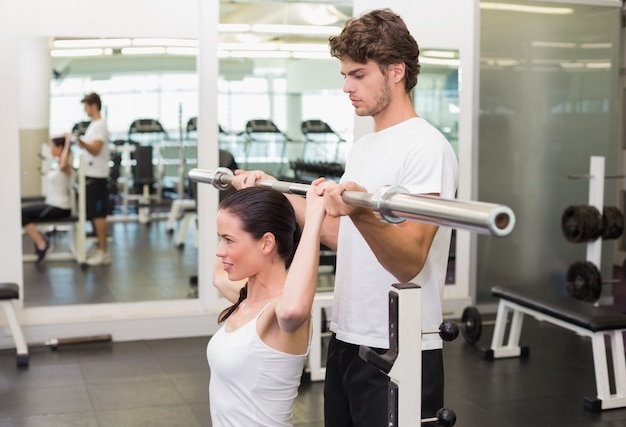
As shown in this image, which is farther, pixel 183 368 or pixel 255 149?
pixel 255 149

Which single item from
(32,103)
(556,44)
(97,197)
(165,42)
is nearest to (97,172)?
(97,197)

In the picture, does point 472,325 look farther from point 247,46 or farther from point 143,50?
point 143,50

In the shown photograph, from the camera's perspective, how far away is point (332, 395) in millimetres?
1809

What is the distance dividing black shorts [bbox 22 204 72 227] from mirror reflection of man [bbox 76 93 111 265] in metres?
0.15

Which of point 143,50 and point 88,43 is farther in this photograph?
point 143,50

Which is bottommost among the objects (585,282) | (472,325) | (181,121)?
(472,325)

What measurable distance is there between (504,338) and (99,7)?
2840 mm

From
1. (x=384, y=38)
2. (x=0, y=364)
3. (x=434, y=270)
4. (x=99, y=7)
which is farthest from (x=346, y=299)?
(x=99, y=7)

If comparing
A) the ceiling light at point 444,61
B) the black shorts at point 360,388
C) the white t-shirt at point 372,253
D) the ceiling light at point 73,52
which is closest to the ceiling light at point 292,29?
the ceiling light at point 444,61

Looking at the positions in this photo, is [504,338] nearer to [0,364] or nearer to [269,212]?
[0,364]

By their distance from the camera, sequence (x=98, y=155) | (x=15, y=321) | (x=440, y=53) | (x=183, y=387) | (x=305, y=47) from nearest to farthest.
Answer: (x=183, y=387) < (x=15, y=321) < (x=98, y=155) < (x=305, y=47) < (x=440, y=53)

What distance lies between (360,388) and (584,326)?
2.26m

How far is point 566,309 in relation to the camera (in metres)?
3.89

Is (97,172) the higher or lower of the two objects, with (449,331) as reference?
higher
